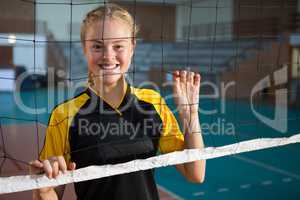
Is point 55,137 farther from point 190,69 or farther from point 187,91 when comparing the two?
point 190,69

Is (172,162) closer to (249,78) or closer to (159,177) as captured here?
(159,177)

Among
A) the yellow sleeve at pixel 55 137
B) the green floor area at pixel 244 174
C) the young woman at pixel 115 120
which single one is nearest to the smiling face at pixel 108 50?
the young woman at pixel 115 120

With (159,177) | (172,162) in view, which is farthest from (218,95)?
(172,162)

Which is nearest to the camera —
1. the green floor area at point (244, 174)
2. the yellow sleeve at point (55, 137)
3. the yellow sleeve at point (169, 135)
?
the yellow sleeve at point (55, 137)

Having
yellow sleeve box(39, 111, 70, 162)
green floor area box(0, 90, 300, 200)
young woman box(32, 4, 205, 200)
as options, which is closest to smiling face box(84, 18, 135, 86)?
young woman box(32, 4, 205, 200)

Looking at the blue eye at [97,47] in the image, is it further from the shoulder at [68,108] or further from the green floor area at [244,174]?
the green floor area at [244,174]

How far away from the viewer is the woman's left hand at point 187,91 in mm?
954

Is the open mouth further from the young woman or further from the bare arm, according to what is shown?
the bare arm

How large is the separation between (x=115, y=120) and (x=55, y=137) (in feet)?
0.53

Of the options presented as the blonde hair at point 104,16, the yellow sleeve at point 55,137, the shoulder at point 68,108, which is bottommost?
the yellow sleeve at point 55,137

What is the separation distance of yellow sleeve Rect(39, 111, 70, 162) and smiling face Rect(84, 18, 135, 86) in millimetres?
138

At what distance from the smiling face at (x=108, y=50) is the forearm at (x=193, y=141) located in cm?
21

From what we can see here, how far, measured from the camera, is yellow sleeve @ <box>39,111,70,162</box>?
88 cm

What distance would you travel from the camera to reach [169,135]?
101 cm
